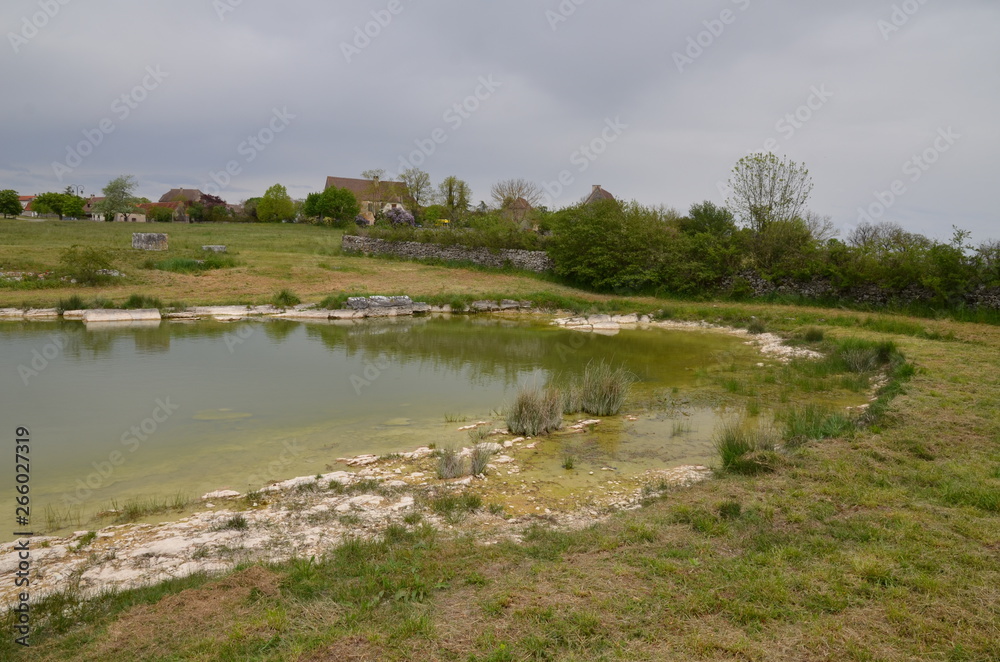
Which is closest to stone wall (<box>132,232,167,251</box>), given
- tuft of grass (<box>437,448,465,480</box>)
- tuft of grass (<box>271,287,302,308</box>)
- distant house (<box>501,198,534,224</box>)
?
tuft of grass (<box>271,287,302,308</box>)

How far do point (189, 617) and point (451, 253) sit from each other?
32951mm

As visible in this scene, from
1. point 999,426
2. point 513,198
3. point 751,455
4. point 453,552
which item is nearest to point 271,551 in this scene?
point 453,552

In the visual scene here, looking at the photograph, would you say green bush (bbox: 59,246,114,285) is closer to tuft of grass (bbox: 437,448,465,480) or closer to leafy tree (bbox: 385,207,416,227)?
tuft of grass (bbox: 437,448,465,480)

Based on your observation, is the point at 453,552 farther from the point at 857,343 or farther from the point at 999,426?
the point at 857,343

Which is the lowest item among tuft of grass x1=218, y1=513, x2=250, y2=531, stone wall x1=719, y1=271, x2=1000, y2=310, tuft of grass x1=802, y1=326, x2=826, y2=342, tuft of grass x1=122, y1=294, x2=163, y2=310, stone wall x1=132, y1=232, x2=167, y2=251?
tuft of grass x1=218, y1=513, x2=250, y2=531

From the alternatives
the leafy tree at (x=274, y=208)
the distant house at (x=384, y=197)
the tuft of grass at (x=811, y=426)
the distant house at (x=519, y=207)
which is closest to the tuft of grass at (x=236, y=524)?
the tuft of grass at (x=811, y=426)

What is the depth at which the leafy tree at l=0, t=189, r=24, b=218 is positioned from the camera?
68681 millimetres

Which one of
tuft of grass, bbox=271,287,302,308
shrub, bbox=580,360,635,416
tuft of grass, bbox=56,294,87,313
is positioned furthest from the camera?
tuft of grass, bbox=271,287,302,308

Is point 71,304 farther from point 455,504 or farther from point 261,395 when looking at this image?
point 455,504

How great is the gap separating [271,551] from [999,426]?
9.06m

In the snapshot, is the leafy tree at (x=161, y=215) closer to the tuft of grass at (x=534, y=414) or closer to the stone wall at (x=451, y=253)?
the stone wall at (x=451, y=253)

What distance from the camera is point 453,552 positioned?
16.5 feet

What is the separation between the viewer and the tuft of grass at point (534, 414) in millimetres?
9391

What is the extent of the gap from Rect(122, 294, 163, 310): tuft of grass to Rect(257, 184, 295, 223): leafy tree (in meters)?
50.2
